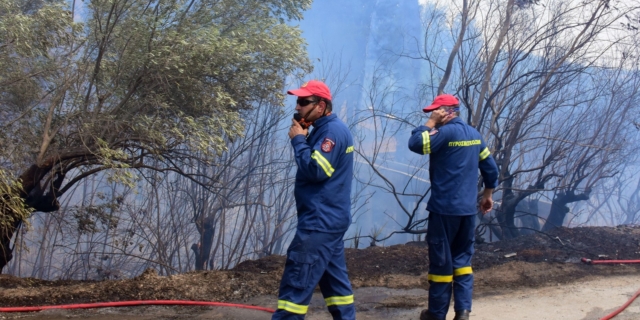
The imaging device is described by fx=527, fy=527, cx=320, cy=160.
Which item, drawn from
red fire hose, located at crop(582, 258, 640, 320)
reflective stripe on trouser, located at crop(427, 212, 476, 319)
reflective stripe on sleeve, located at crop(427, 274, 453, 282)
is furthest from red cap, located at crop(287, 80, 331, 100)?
red fire hose, located at crop(582, 258, 640, 320)

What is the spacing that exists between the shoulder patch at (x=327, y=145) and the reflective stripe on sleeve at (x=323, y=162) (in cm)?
6

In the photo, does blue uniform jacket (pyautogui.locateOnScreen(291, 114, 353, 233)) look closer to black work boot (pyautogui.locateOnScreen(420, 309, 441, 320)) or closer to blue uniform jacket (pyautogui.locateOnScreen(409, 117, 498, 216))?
blue uniform jacket (pyautogui.locateOnScreen(409, 117, 498, 216))

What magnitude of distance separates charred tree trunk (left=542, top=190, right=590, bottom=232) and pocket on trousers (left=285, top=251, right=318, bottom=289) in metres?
9.55

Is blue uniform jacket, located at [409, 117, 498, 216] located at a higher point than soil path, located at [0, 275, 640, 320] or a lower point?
higher

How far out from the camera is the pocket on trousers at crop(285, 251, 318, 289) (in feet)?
9.93

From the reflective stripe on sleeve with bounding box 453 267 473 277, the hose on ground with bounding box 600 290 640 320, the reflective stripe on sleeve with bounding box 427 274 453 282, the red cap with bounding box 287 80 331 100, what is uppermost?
the red cap with bounding box 287 80 331 100

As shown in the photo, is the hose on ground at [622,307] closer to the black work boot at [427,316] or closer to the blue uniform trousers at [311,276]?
the black work boot at [427,316]

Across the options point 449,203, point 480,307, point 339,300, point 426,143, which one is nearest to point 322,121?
point 426,143

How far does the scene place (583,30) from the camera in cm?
786

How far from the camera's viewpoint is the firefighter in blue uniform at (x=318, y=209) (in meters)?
3.04

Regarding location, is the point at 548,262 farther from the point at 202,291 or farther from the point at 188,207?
the point at 188,207

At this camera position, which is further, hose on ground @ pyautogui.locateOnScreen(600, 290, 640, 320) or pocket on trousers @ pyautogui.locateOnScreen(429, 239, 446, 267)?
hose on ground @ pyautogui.locateOnScreen(600, 290, 640, 320)

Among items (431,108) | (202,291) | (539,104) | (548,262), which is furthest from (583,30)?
(202,291)

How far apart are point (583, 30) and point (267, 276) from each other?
19.7 ft
